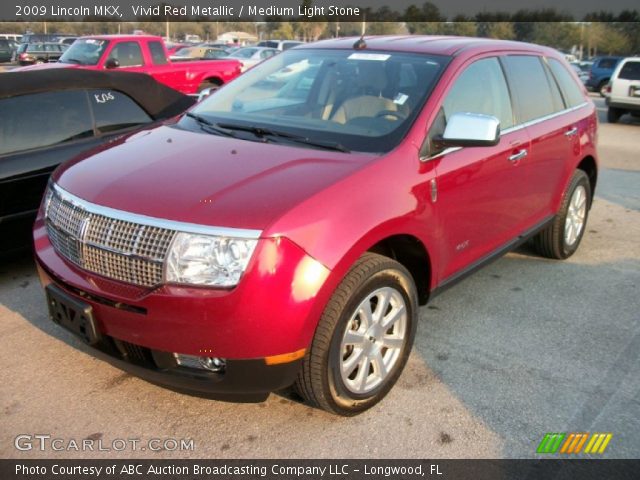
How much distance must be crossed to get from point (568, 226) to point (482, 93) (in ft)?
6.14

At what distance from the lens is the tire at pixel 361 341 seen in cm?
278

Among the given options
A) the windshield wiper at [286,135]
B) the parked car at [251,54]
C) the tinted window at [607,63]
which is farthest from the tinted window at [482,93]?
the tinted window at [607,63]

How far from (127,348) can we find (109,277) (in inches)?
13.2

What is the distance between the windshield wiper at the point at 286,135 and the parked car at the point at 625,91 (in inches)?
589

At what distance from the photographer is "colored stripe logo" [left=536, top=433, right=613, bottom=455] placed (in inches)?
113

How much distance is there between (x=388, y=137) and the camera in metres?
3.30

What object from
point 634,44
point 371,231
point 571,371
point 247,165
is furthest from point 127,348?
point 634,44

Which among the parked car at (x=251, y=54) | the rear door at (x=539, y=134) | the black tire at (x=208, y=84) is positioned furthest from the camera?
the parked car at (x=251, y=54)

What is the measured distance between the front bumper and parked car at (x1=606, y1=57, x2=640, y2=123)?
51.8ft

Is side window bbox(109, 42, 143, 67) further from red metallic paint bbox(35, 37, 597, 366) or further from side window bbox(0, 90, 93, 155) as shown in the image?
red metallic paint bbox(35, 37, 597, 366)

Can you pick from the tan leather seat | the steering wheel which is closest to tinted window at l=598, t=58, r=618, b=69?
the tan leather seat

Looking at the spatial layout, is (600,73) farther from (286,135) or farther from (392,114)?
(286,135)

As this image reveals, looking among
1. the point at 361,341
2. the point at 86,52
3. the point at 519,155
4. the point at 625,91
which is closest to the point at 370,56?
the point at 519,155

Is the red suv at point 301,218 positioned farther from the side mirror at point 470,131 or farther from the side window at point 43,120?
the side window at point 43,120
